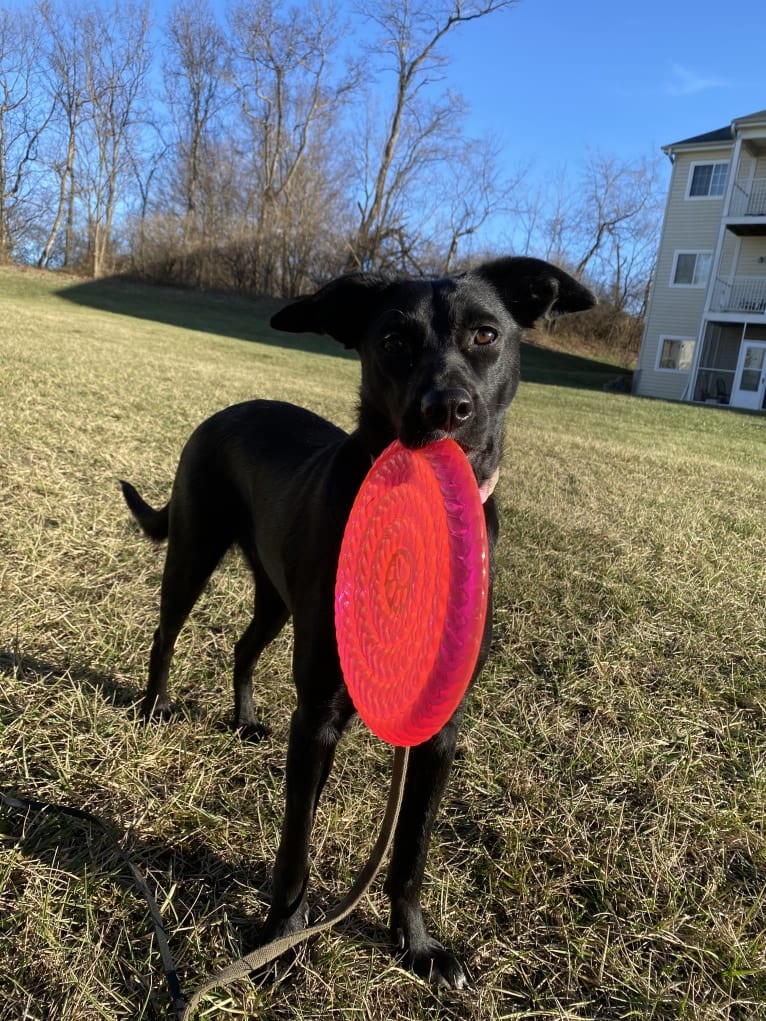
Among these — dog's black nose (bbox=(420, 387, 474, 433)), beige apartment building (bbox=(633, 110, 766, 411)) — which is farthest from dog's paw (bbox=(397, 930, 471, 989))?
beige apartment building (bbox=(633, 110, 766, 411))

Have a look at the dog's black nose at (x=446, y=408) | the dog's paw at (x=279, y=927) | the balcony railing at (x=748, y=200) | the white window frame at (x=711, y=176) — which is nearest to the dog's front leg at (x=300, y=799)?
the dog's paw at (x=279, y=927)

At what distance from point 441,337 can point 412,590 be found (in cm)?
75

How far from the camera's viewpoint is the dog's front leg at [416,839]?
175 cm

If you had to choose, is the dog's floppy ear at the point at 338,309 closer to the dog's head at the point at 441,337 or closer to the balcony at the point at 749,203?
the dog's head at the point at 441,337

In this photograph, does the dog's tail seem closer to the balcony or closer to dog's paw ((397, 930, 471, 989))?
dog's paw ((397, 930, 471, 989))

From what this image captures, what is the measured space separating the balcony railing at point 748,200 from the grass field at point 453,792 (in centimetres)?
2258

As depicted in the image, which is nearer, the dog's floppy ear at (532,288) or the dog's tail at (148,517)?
the dog's floppy ear at (532,288)

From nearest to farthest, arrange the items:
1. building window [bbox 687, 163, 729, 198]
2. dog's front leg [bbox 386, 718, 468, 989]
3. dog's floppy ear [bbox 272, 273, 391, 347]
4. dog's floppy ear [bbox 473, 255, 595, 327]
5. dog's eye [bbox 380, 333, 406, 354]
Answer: dog's front leg [bbox 386, 718, 468, 989], dog's eye [bbox 380, 333, 406, 354], dog's floppy ear [bbox 272, 273, 391, 347], dog's floppy ear [bbox 473, 255, 595, 327], building window [bbox 687, 163, 729, 198]

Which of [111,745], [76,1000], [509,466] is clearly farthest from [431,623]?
[509,466]

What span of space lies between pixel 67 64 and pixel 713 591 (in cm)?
4004

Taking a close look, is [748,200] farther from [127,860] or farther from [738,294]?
[127,860]

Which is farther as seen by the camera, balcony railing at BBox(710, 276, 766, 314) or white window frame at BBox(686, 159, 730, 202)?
white window frame at BBox(686, 159, 730, 202)

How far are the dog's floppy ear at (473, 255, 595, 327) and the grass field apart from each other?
60.4 inches

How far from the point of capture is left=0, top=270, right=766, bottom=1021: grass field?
1631 millimetres
